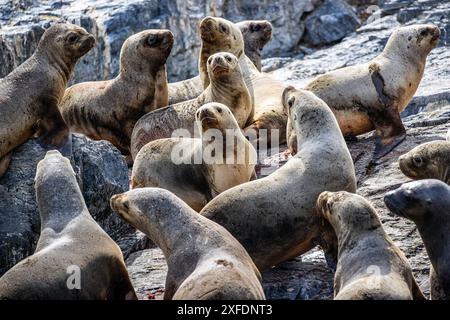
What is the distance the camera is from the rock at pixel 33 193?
10141mm

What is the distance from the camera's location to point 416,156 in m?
10.3

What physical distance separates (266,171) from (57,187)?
2907 mm

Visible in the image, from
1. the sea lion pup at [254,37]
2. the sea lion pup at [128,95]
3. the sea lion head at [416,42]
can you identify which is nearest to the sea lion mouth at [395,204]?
the sea lion head at [416,42]

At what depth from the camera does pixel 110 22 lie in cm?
1731

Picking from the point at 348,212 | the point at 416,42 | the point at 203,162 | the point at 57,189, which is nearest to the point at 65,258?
the point at 57,189

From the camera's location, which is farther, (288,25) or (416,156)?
(288,25)

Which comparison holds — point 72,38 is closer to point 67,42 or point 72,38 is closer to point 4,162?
point 67,42

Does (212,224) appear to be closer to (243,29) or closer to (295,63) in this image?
(243,29)

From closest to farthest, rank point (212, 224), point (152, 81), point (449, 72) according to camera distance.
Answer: point (212, 224) → point (152, 81) → point (449, 72)

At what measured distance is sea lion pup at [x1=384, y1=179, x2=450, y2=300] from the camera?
8500 mm

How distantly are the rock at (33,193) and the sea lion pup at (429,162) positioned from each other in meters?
2.51

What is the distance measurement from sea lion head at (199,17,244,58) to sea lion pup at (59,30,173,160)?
2.13ft

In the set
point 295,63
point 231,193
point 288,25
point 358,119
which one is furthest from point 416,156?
point 288,25

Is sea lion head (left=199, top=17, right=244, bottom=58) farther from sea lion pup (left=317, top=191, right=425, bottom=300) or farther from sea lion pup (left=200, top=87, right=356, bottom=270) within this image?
sea lion pup (left=317, top=191, right=425, bottom=300)
